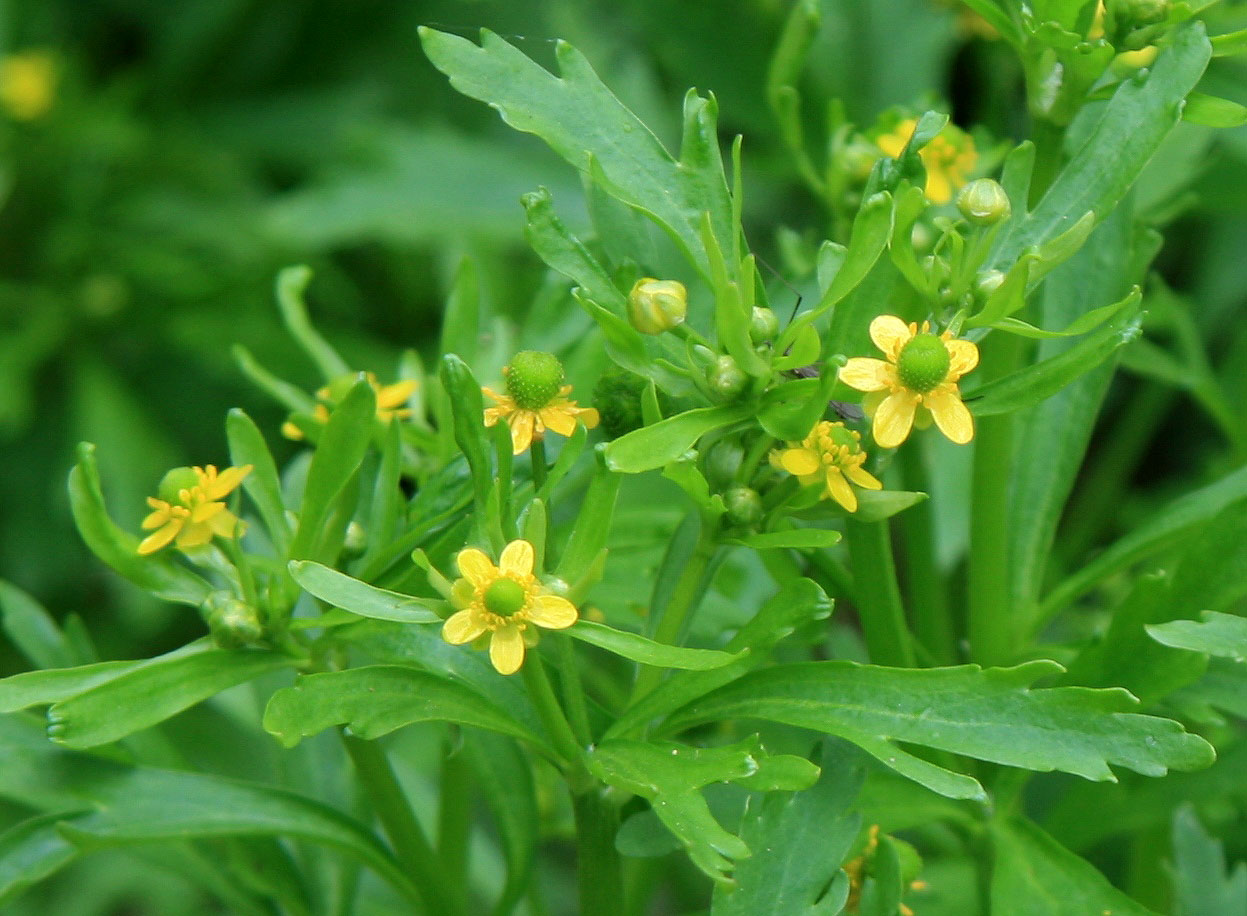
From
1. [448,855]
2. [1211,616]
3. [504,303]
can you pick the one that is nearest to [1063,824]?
[1211,616]

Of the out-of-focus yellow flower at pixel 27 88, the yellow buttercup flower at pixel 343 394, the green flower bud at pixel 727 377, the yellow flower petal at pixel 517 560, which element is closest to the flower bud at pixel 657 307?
the green flower bud at pixel 727 377

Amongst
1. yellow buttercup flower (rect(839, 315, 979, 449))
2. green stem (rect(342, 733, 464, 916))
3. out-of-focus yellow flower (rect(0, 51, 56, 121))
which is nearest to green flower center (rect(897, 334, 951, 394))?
yellow buttercup flower (rect(839, 315, 979, 449))

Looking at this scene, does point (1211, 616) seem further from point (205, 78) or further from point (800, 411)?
point (205, 78)

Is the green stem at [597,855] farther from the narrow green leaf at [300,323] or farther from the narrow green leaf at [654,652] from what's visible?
the narrow green leaf at [300,323]

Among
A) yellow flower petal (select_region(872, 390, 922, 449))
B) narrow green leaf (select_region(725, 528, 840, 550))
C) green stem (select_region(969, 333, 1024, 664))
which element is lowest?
green stem (select_region(969, 333, 1024, 664))

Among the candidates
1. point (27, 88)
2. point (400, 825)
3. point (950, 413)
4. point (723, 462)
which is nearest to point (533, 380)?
point (723, 462)

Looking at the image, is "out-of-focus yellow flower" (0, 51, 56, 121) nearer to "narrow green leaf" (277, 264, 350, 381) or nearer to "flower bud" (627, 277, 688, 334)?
"narrow green leaf" (277, 264, 350, 381)
